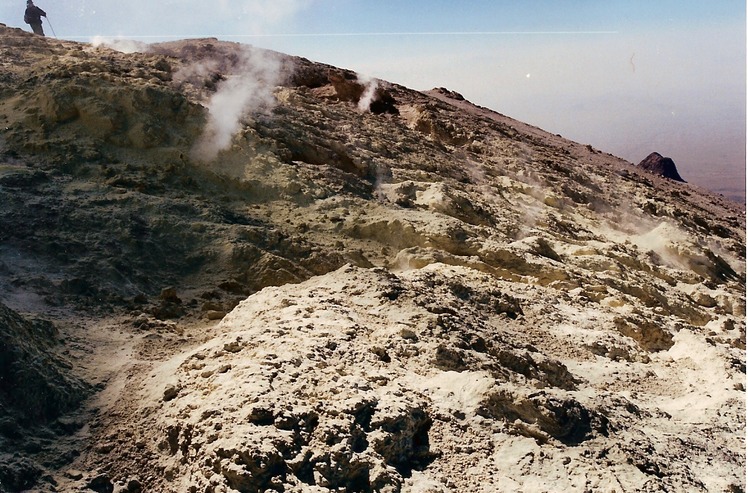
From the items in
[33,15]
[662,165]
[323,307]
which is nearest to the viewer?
[323,307]

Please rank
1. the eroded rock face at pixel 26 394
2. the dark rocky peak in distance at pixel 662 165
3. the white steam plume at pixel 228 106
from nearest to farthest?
the eroded rock face at pixel 26 394 < the white steam plume at pixel 228 106 < the dark rocky peak in distance at pixel 662 165

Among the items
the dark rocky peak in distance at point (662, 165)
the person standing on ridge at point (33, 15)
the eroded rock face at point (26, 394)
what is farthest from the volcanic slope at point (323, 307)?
the dark rocky peak in distance at point (662, 165)

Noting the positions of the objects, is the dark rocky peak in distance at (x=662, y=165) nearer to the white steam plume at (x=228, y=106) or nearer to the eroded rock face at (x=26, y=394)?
the white steam plume at (x=228, y=106)

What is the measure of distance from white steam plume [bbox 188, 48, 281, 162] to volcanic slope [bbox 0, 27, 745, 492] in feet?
0.16

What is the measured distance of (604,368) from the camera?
4.92 metres

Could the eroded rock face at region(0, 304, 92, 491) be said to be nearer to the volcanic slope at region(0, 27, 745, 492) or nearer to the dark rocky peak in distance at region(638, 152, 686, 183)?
the volcanic slope at region(0, 27, 745, 492)

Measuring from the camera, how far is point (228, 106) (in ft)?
30.1

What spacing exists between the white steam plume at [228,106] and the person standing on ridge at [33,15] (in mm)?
3955

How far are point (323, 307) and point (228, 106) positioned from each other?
5565 mm

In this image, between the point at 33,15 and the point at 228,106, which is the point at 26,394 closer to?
the point at 228,106

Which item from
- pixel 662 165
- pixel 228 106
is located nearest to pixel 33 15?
pixel 228 106

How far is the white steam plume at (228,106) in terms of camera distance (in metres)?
7.80

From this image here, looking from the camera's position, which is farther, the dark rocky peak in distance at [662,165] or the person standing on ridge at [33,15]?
the dark rocky peak in distance at [662,165]

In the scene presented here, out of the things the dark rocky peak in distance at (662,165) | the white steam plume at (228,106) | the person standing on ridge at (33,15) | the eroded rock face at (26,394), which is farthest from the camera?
the dark rocky peak in distance at (662,165)
